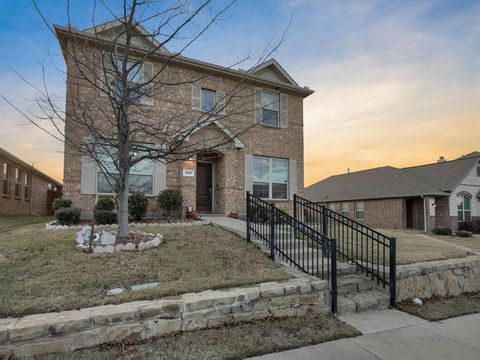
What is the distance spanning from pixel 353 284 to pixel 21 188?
61.0 feet

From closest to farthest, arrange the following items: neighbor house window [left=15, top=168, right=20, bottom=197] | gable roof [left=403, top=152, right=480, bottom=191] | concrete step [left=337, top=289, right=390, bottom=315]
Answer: concrete step [left=337, top=289, right=390, bottom=315] → neighbor house window [left=15, top=168, right=20, bottom=197] → gable roof [left=403, top=152, right=480, bottom=191]

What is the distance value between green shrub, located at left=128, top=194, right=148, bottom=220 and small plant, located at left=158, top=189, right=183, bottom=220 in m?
0.52

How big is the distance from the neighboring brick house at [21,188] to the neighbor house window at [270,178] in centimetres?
1135

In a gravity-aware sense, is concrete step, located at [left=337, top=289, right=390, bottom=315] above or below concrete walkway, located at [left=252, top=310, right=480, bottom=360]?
above

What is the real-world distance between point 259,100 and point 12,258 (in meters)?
10.4

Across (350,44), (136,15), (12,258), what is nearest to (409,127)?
(350,44)

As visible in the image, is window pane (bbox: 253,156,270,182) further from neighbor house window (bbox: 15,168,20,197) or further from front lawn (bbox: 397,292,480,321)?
neighbor house window (bbox: 15,168,20,197)

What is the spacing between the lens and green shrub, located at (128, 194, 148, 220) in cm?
943

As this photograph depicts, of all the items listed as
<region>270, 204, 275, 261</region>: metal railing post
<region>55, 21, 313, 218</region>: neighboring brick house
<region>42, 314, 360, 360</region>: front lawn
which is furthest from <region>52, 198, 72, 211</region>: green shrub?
<region>42, 314, 360, 360</region>: front lawn

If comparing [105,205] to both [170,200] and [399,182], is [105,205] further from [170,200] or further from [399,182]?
[399,182]

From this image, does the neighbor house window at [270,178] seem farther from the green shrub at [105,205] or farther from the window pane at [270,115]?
the green shrub at [105,205]

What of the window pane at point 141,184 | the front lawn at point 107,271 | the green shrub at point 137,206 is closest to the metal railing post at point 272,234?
the front lawn at point 107,271

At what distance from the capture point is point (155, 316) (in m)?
3.37

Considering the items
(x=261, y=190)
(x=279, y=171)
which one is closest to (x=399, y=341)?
(x=261, y=190)
